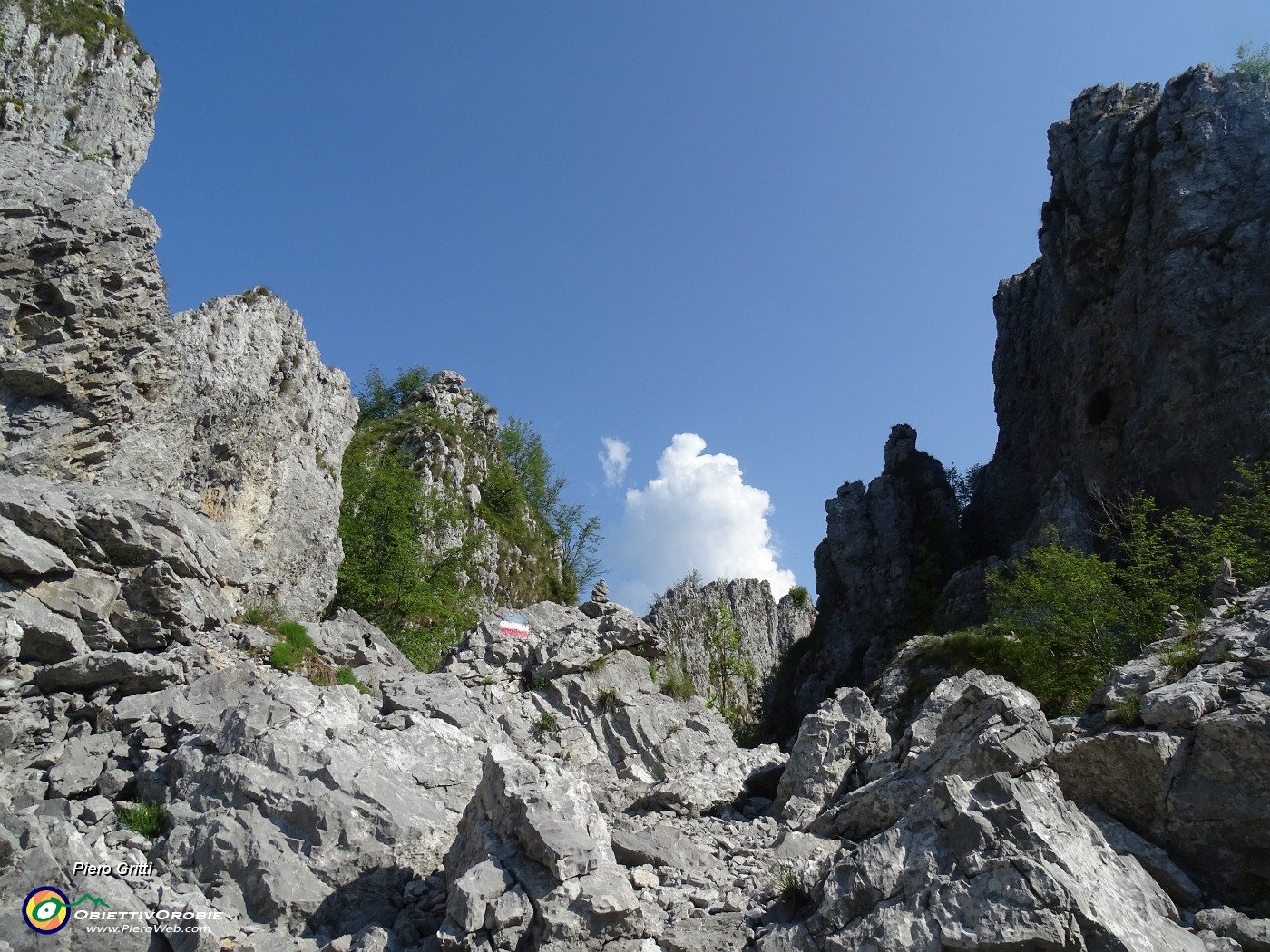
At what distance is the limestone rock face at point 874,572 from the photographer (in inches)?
1923

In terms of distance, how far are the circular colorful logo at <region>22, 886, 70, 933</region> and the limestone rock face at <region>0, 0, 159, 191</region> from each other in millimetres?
22447

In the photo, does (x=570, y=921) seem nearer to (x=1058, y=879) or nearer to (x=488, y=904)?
(x=488, y=904)

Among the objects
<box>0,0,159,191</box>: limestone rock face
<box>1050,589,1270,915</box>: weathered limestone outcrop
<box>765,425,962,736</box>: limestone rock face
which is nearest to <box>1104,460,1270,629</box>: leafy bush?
<box>1050,589,1270,915</box>: weathered limestone outcrop

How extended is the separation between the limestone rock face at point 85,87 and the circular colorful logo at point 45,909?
22.4m

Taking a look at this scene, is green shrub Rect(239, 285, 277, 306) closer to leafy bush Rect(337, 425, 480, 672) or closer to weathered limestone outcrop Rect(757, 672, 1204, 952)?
leafy bush Rect(337, 425, 480, 672)

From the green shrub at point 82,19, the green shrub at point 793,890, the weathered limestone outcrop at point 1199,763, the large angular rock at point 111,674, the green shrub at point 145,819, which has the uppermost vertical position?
the green shrub at point 82,19

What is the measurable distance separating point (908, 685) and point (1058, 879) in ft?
65.3

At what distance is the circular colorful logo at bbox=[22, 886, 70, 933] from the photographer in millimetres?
7012

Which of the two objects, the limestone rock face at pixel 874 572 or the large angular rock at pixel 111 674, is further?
the limestone rock face at pixel 874 572

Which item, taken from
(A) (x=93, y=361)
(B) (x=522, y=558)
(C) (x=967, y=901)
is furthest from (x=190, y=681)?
(B) (x=522, y=558)

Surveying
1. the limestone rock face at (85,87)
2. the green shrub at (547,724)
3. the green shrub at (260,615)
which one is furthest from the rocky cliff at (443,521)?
the limestone rock face at (85,87)

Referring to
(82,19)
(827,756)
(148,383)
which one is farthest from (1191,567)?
(82,19)

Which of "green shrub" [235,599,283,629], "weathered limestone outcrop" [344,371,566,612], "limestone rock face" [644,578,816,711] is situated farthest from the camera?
"limestone rock face" [644,578,816,711]

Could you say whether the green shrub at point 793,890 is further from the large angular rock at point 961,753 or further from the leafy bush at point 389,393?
the leafy bush at point 389,393
